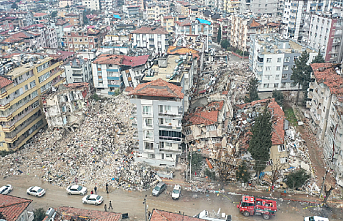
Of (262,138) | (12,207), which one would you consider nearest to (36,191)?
(12,207)

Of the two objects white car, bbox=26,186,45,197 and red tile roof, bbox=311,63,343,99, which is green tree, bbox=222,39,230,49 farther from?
white car, bbox=26,186,45,197

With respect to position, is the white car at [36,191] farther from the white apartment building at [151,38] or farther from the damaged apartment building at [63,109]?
the white apartment building at [151,38]

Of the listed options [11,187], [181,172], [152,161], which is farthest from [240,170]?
[11,187]

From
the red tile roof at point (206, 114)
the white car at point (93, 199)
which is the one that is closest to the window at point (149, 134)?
the red tile roof at point (206, 114)

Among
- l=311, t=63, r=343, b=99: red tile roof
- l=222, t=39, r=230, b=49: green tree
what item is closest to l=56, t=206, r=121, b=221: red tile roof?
l=311, t=63, r=343, b=99: red tile roof

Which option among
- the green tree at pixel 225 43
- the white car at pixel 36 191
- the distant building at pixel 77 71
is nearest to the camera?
the white car at pixel 36 191

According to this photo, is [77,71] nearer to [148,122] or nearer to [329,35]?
[148,122]
